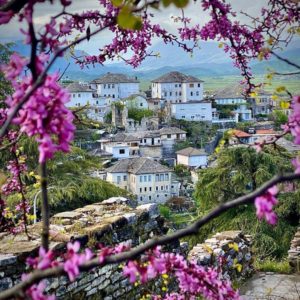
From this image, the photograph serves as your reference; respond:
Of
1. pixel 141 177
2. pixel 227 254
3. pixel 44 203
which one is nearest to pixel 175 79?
pixel 141 177

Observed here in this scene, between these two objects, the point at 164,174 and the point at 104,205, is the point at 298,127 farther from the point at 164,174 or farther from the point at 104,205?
the point at 164,174

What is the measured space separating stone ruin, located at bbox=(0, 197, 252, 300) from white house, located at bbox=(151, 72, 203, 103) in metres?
79.9

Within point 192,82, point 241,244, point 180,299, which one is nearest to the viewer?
point 180,299

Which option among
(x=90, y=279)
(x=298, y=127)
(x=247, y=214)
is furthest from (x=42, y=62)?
(x=247, y=214)

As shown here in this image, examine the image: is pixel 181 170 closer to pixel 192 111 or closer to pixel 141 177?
pixel 141 177

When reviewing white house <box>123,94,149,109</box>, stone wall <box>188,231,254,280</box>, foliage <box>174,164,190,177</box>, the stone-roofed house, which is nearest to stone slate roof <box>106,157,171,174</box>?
the stone-roofed house

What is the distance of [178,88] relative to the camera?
8900cm

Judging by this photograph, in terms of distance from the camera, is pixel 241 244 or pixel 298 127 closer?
pixel 298 127

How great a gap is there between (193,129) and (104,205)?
67676mm

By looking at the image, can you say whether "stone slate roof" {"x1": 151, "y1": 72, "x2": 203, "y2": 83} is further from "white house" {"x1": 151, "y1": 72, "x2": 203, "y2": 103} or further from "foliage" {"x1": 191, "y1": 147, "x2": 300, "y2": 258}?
"foliage" {"x1": 191, "y1": 147, "x2": 300, "y2": 258}

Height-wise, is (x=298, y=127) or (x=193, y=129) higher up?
(x=298, y=127)

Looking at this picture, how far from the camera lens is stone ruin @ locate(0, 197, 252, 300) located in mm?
4668

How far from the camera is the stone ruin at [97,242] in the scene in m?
4.67

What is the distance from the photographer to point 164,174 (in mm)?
52031
